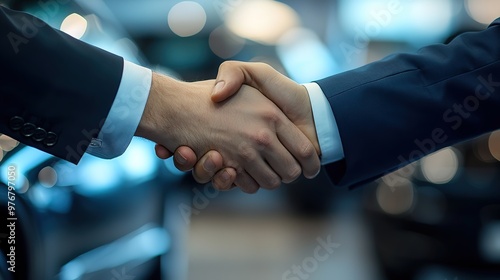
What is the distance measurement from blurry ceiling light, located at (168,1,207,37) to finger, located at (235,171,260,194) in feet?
11.5

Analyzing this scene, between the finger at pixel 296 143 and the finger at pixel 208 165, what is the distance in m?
0.18

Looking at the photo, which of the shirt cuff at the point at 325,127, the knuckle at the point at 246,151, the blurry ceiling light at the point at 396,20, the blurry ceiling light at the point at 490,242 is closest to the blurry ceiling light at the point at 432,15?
the blurry ceiling light at the point at 396,20

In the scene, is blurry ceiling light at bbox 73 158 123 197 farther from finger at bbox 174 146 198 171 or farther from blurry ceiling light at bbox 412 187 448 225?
blurry ceiling light at bbox 412 187 448 225

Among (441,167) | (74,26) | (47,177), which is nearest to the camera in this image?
(47,177)

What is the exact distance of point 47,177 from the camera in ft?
6.18

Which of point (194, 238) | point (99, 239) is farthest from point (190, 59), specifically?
point (99, 239)

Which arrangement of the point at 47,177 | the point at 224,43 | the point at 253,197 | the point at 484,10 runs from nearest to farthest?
the point at 47,177
the point at 224,43
the point at 484,10
the point at 253,197

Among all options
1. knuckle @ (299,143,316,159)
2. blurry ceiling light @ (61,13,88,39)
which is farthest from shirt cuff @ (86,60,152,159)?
blurry ceiling light @ (61,13,88,39)

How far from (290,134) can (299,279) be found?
2105mm

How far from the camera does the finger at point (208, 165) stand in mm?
1674

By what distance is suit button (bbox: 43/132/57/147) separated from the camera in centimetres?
142

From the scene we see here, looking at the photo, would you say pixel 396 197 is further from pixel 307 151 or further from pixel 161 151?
pixel 161 151

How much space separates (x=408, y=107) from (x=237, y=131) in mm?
464

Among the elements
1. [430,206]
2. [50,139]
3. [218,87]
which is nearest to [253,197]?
[430,206]
